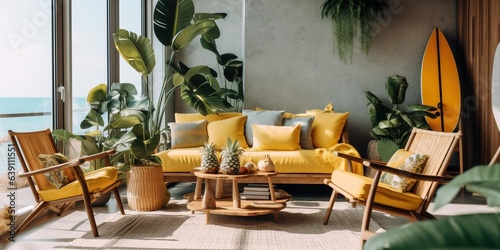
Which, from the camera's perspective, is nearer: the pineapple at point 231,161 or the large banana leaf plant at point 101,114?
the pineapple at point 231,161

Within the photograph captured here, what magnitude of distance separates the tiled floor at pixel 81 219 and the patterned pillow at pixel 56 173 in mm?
386

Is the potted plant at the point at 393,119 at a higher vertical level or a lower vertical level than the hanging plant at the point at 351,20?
lower

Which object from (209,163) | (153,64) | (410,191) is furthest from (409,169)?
(153,64)

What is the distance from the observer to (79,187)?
3703 millimetres

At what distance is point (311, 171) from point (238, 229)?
147 centimetres

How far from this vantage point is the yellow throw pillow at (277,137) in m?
5.57

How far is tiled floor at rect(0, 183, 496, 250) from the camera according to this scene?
11.6 ft

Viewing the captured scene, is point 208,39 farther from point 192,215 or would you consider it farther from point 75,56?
point 192,215

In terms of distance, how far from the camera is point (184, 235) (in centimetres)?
380

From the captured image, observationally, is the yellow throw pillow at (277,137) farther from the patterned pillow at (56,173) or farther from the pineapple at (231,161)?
the patterned pillow at (56,173)

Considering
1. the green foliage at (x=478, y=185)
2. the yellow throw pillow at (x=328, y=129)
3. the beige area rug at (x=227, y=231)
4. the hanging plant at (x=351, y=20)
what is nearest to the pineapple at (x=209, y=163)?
the beige area rug at (x=227, y=231)

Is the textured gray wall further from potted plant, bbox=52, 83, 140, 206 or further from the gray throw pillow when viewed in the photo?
potted plant, bbox=52, 83, 140, 206

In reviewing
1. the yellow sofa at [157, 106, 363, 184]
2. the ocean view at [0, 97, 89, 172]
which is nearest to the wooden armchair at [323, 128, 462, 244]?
the yellow sofa at [157, 106, 363, 184]

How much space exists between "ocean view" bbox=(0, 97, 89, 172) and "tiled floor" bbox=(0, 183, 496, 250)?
0.56 m
